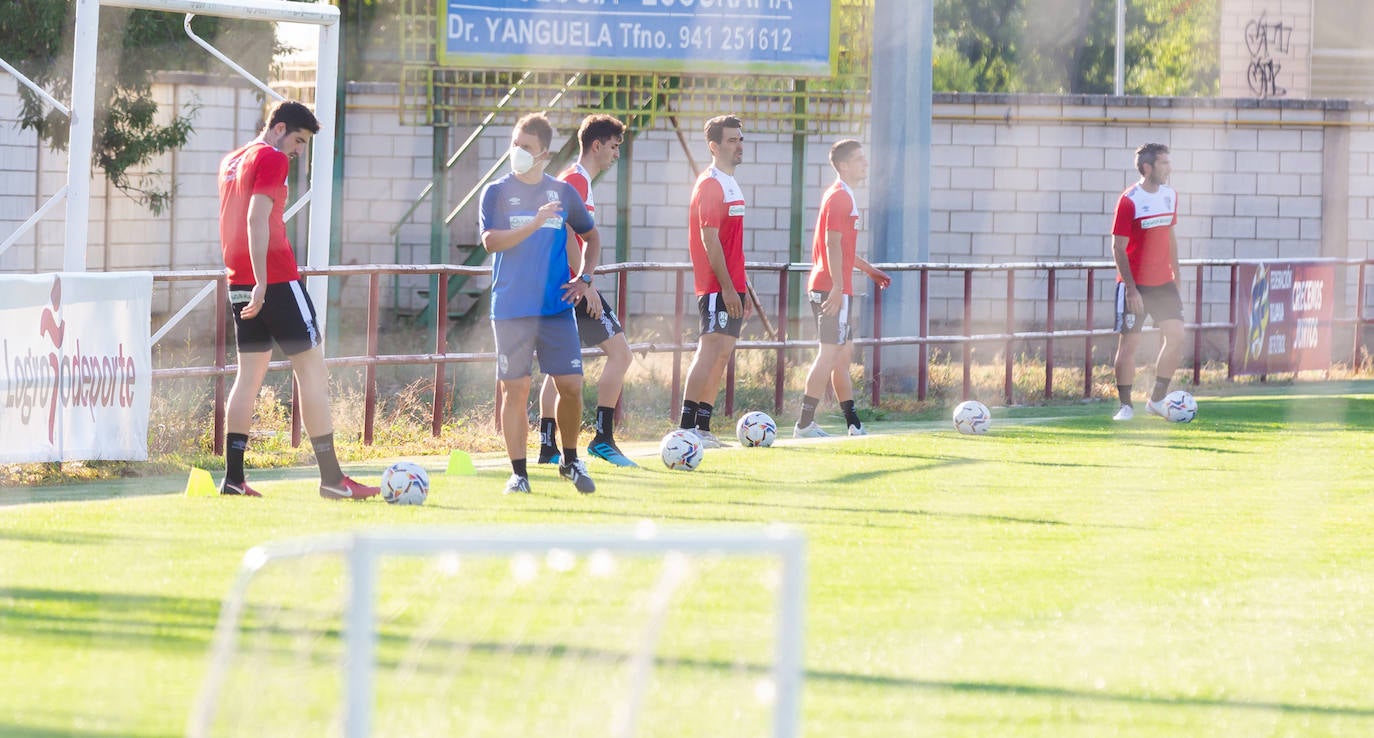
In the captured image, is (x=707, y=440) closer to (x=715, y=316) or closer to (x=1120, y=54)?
(x=715, y=316)

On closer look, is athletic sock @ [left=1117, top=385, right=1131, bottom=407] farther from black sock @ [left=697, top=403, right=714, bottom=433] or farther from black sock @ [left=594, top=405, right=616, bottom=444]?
→ black sock @ [left=594, top=405, right=616, bottom=444]

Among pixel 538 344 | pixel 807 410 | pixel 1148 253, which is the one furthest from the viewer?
pixel 1148 253

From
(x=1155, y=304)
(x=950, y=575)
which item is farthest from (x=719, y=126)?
(x=950, y=575)

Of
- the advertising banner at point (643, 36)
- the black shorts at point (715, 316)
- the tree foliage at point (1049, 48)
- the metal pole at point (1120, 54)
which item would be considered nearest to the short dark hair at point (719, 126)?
the black shorts at point (715, 316)

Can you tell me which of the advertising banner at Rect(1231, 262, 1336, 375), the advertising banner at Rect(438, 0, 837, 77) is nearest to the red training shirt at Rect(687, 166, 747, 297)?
the advertising banner at Rect(438, 0, 837, 77)

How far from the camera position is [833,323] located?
39.1ft

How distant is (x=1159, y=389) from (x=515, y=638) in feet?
30.0

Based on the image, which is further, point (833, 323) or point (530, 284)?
point (833, 323)

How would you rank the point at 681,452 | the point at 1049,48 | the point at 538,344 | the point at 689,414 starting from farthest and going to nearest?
the point at 1049,48
the point at 689,414
the point at 681,452
the point at 538,344

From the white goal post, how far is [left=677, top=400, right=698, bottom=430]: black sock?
7.75 ft

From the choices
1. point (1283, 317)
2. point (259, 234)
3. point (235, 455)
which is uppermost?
point (1283, 317)

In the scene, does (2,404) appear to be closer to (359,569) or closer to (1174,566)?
(1174,566)

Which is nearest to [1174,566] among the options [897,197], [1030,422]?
[1030,422]

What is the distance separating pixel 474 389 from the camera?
57.8ft
